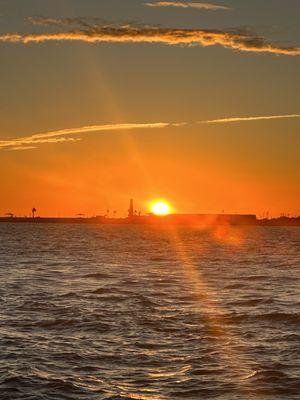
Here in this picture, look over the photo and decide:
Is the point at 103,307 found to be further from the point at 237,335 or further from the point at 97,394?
the point at 97,394

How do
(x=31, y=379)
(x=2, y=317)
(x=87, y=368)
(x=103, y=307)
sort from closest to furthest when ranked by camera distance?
(x=31, y=379) → (x=87, y=368) → (x=2, y=317) → (x=103, y=307)

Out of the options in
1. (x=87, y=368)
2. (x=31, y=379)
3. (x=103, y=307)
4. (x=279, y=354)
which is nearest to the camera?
(x=31, y=379)

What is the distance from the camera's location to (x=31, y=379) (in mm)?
19766

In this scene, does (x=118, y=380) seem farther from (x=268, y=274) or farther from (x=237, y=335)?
(x=268, y=274)

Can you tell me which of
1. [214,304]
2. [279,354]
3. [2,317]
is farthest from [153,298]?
[279,354]

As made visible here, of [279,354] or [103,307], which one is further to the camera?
[103,307]

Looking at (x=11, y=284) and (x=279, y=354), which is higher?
(x=11, y=284)

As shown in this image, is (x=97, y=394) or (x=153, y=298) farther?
(x=153, y=298)

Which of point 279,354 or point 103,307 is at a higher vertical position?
point 103,307

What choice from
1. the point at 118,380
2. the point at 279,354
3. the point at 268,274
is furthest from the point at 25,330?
the point at 268,274

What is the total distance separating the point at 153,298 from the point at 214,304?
13.4 ft

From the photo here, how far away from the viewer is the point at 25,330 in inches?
1083

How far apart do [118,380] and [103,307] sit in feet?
48.9

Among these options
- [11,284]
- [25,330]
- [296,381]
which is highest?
[11,284]
